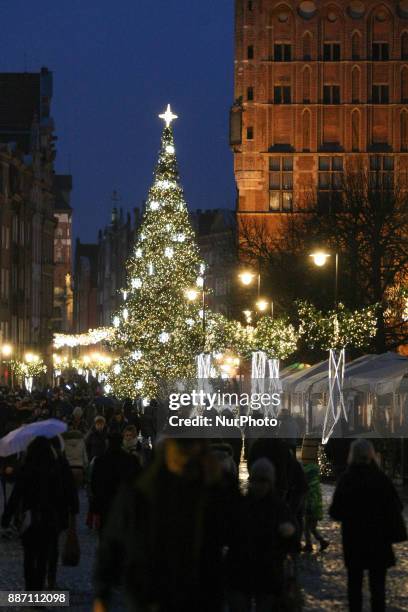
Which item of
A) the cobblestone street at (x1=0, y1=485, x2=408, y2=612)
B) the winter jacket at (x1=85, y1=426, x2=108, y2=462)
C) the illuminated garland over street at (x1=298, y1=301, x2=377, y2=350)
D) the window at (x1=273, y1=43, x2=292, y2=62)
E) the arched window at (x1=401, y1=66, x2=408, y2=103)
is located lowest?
the cobblestone street at (x1=0, y1=485, x2=408, y2=612)

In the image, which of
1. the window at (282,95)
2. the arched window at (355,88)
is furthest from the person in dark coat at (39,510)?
the arched window at (355,88)

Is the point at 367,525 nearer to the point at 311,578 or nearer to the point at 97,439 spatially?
the point at 311,578

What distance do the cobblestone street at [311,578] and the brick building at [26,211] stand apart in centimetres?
7489

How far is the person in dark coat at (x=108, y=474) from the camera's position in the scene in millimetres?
14547

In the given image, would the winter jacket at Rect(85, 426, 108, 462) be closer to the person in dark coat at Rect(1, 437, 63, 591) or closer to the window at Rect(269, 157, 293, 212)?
the person in dark coat at Rect(1, 437, 63, 591)

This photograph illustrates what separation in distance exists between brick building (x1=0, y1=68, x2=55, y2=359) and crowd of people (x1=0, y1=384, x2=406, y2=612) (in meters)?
78.1

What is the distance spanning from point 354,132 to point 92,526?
221 ft

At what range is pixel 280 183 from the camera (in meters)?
87.0

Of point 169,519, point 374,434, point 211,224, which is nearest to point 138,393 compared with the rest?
point 374,434

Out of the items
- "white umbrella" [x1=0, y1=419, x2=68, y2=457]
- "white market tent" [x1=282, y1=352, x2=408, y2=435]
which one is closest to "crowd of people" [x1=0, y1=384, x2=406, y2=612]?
"white umbrella" [x1=0, y1=419, x2=68, y2=457]

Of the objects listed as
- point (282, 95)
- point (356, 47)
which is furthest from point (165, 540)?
point (356, 47)

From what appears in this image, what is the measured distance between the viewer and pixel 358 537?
11.3 metres

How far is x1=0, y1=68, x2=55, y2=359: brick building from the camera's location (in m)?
96.1

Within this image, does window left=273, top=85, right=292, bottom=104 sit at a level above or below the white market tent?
above
